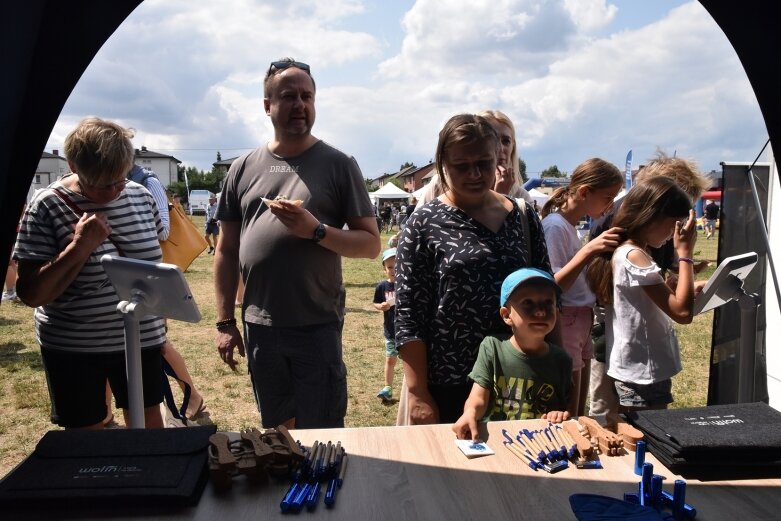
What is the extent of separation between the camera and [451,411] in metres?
2.07

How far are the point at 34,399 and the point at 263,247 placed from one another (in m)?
3.28

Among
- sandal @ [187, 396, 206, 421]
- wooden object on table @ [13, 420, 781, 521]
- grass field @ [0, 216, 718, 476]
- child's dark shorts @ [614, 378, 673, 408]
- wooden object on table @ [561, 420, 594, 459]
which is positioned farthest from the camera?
grass field @ [0, 216, 718, 476]

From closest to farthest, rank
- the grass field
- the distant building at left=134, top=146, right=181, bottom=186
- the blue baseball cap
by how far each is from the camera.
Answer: the blue baseball cap
the grass field
the distant building at left=134, top=146, right=181, bottom=186

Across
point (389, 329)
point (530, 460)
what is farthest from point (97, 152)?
point (389, 329)

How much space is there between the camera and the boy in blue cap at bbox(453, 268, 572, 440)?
5.98ft

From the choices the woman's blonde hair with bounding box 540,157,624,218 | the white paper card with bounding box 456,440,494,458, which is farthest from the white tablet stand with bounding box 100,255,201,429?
the woman's blonde hair with bounding box 540,157,624,218

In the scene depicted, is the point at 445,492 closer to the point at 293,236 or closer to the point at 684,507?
the point at 684,507

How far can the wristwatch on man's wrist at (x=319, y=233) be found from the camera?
228 cm

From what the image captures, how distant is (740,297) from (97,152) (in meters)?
2.42

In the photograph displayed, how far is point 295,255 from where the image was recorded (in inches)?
93.7

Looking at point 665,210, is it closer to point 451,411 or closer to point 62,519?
point 451,411

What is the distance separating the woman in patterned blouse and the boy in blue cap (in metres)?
0.09

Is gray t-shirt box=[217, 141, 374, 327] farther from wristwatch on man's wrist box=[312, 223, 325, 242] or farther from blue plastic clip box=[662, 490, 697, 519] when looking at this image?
blue plastic clip box=[662, 490, 697, 519]

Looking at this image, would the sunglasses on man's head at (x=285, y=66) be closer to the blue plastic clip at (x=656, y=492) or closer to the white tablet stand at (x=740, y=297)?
the white tablet stand at (x=740, y=297)
